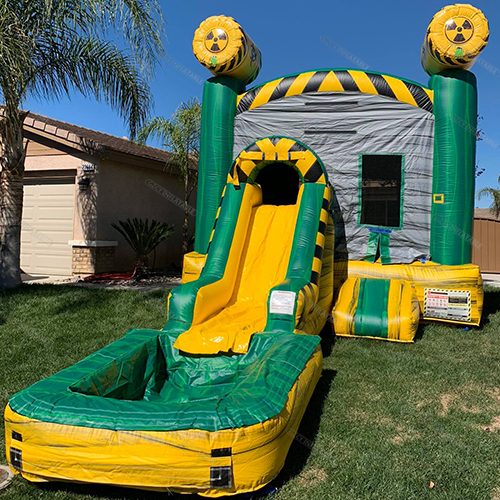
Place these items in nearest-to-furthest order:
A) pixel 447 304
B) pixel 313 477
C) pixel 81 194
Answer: pixel 313 477
pixel 447 304
pixel 81 194

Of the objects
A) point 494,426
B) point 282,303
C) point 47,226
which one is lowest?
point 494,426

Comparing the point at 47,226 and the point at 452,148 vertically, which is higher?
the point at 452,148

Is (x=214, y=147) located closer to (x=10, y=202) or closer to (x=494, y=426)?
(x=10, y=202)

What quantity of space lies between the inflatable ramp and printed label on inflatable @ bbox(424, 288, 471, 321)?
4.87 ft

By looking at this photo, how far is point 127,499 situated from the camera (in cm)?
246

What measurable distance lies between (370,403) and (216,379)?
1.28m

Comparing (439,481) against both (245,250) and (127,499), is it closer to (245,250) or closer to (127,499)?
(127,499)

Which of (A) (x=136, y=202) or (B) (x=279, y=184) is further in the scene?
(A) (x=136, y=202)

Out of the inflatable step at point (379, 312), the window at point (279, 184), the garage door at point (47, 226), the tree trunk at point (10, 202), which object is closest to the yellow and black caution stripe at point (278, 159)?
the window at point (279, 184)

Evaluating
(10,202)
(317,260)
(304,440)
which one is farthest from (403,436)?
(10,202)

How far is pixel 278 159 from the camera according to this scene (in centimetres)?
592

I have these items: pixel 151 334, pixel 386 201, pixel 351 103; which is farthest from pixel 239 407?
pixel 351 103

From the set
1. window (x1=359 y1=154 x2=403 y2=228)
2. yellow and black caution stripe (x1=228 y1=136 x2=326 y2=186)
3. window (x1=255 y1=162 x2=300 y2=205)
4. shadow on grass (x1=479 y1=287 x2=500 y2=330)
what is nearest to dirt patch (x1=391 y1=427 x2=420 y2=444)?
yellow and black caution stripe (x1=228 y1=136 x2=326 y2=186)

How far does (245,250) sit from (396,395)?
8.61 feet
